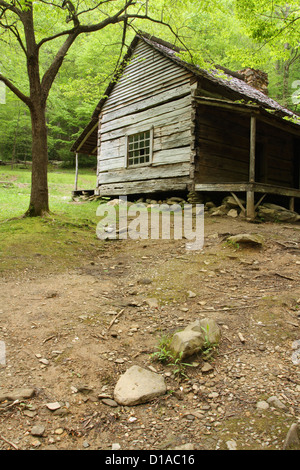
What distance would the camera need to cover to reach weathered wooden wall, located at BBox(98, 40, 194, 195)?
10.5m

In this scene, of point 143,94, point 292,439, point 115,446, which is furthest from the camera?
point 143,94

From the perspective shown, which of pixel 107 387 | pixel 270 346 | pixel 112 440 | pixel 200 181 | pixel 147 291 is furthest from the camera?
pixel 200 181

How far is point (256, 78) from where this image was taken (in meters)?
15.6

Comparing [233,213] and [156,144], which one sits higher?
[156,144]

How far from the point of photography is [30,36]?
768 cm

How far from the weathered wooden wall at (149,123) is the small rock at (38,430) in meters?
8.92

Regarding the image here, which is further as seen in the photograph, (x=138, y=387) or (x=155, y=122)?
(x=155, y=122)

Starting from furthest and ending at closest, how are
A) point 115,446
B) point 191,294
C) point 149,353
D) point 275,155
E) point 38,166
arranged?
point 275,155
point 38,166
point 191,294
point 149,353
point 115,446

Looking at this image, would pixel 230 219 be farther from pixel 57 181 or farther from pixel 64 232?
pixel 57 181

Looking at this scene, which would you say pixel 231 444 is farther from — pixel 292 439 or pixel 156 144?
pixel 156 144

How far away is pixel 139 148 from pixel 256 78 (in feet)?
27.8

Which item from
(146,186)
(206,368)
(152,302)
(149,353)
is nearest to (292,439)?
(206,368)
